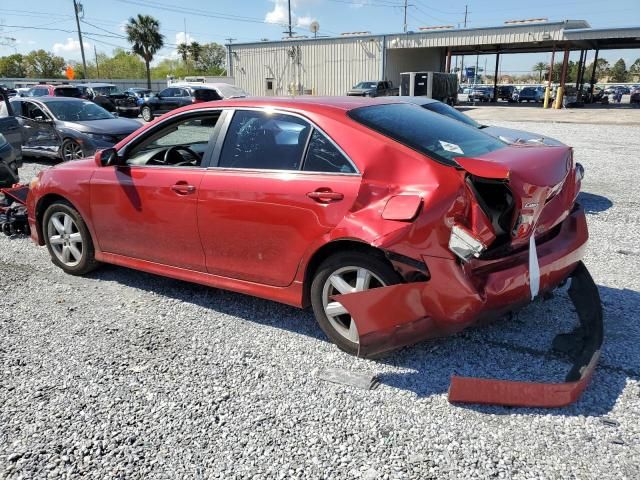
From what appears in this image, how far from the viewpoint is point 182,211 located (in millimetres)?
3941

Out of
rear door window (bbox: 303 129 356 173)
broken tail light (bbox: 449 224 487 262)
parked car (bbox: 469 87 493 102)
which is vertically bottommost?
parked car (bbox: 469 87 493 102)

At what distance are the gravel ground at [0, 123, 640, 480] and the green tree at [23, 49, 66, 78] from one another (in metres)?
101

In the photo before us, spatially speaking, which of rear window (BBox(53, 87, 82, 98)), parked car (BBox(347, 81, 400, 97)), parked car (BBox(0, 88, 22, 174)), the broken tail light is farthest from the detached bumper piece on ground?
parked car (BBox(347, 81, 400, 97))

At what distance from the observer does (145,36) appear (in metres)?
57.7

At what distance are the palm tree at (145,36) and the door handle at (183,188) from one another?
58.1m

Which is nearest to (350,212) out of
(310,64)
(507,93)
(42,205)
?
(42,205)

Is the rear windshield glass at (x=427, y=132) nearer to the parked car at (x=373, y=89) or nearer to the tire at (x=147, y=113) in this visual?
the tire at (x=147, y=113)

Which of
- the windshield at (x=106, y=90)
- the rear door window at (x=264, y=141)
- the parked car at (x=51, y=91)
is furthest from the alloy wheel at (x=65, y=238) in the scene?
the windshield at (x=106, y=90)

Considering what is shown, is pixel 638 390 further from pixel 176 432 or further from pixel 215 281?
pixel 215 281

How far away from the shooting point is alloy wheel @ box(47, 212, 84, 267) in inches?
190

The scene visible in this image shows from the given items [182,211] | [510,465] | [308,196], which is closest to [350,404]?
[510,465]

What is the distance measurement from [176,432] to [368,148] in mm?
1929

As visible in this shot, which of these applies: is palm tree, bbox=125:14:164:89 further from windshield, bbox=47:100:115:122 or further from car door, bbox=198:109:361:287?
car door, bbox=198:109:361:287

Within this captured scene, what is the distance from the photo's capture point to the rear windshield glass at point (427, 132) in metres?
3.29
